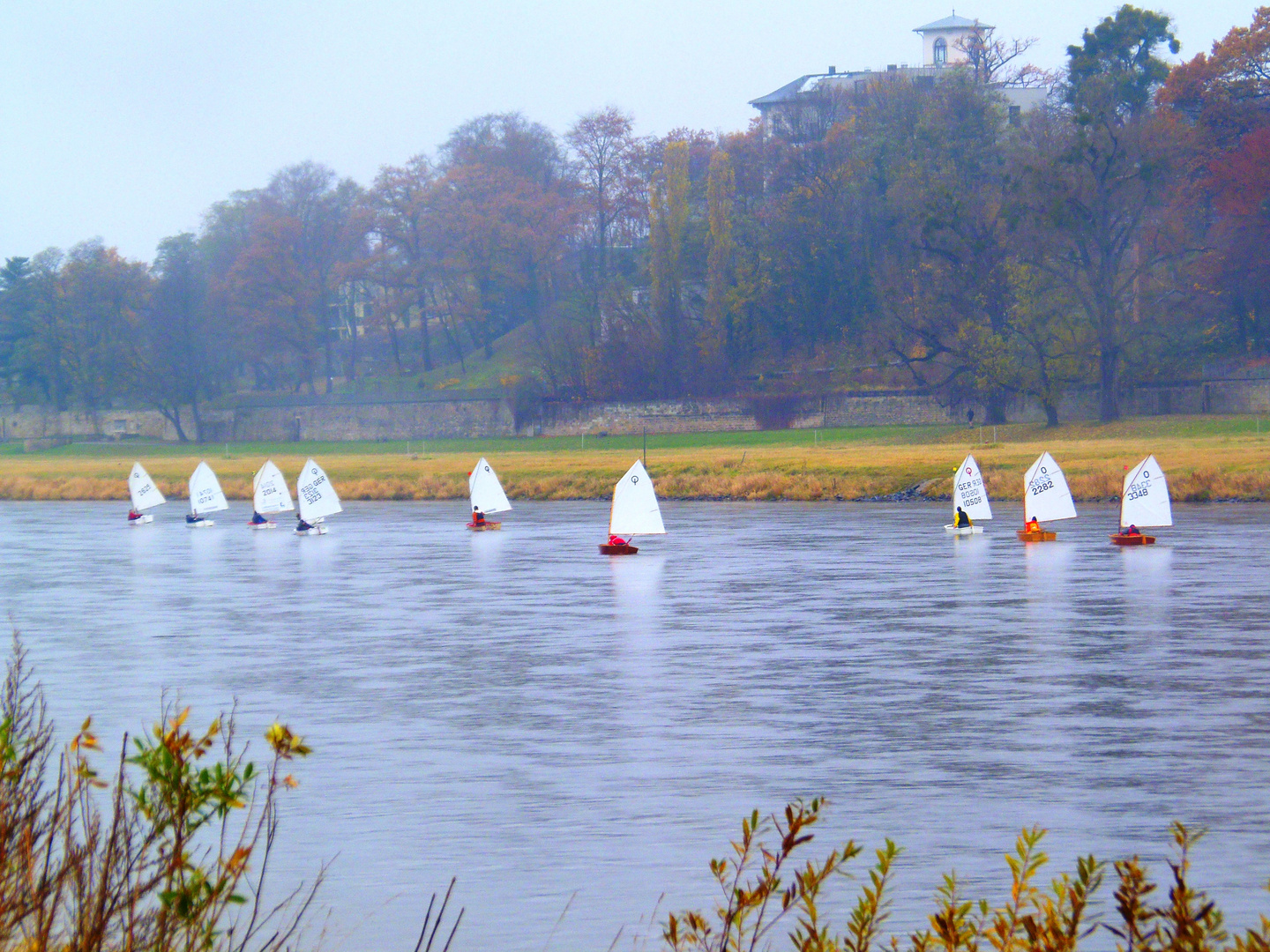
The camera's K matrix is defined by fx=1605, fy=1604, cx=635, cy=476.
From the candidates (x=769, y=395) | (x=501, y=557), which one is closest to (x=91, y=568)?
(x=501, y=557)

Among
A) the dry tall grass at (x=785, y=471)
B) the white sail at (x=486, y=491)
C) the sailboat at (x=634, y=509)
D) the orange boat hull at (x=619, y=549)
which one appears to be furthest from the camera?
the dry tall grass at (x=785, y=471)

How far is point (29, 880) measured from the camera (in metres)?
5.85

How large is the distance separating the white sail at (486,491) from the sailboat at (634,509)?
10.0 meters

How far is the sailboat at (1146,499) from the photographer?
40.2m

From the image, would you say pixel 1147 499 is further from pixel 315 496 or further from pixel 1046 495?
pixel 315 496

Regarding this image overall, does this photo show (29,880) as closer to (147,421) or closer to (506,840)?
(506,840)

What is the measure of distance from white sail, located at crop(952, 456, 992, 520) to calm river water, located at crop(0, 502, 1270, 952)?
448 cm

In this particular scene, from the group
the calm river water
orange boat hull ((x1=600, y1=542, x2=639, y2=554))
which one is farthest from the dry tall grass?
orange boat hull ((x1=600, y1=542, x2=639, y2=554))

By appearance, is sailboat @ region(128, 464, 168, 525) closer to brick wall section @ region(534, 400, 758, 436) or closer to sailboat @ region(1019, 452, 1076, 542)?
brick wall section @ region(534, 400, 758, 436)

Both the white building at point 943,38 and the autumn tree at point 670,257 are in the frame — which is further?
the white building at point 943,38

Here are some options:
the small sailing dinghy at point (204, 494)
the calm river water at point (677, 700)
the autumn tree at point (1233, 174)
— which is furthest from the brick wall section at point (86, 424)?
the calm river water at point (677, 700)

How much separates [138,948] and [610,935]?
14.9 feet

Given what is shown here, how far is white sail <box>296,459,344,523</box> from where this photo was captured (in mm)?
52156

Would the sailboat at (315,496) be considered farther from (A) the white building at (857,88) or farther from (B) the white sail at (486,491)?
(A) the white building at (857,88)
